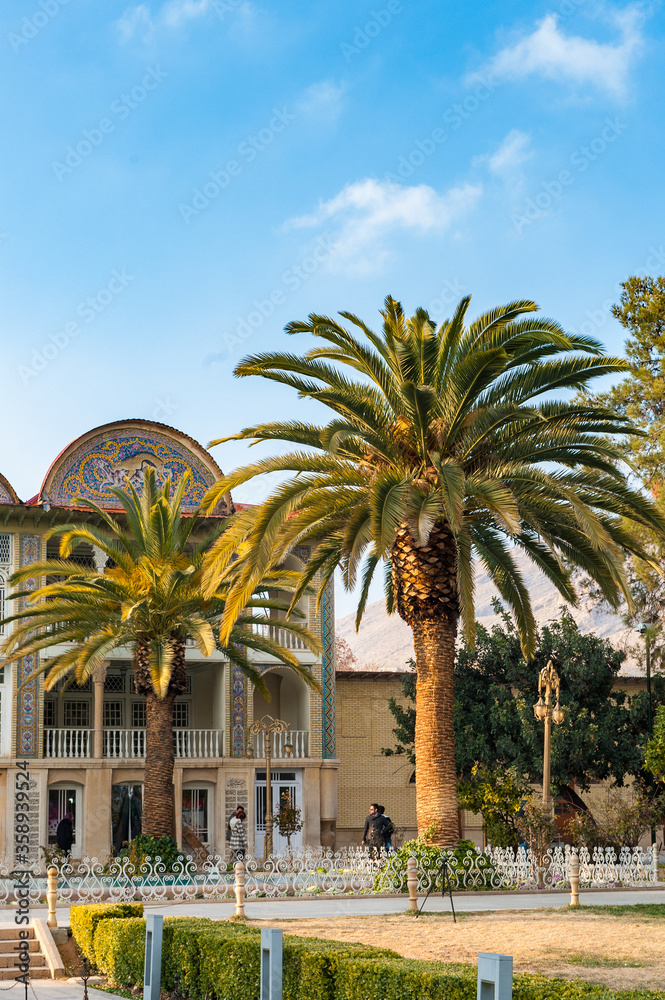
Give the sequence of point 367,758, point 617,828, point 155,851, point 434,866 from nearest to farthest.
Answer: point 434,866 < point 155,851 < point 617,828 < point 367,758

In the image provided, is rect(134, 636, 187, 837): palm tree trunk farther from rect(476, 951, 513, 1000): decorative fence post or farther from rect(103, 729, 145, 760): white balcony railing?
rect(476, 951, 513, 1000): decorative fence post

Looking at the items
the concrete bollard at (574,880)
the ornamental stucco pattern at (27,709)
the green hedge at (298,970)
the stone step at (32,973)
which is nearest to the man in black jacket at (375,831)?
the concrete bollard at (574,880)

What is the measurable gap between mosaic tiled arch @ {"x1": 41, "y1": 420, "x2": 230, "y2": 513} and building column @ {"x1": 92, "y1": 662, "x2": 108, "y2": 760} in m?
4.16

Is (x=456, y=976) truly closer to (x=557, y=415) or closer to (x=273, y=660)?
(x=557, y=415)

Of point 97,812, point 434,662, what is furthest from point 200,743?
point 434,662

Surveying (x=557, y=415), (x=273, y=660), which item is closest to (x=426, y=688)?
(x=557, y=415)

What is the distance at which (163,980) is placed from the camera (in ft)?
39.4

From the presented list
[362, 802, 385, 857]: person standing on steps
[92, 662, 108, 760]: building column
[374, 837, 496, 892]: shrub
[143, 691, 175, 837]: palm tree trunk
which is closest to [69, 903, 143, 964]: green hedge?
[374, 837, 496, 892]: shrub

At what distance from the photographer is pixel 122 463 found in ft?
100

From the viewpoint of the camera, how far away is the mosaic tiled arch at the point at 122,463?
1173 inches

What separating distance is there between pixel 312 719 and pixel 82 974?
1724 cm

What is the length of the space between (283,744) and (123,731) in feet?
13.2

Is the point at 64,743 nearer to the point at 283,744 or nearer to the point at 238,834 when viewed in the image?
the point at 238,834

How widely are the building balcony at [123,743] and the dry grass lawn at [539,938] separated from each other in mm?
15426
